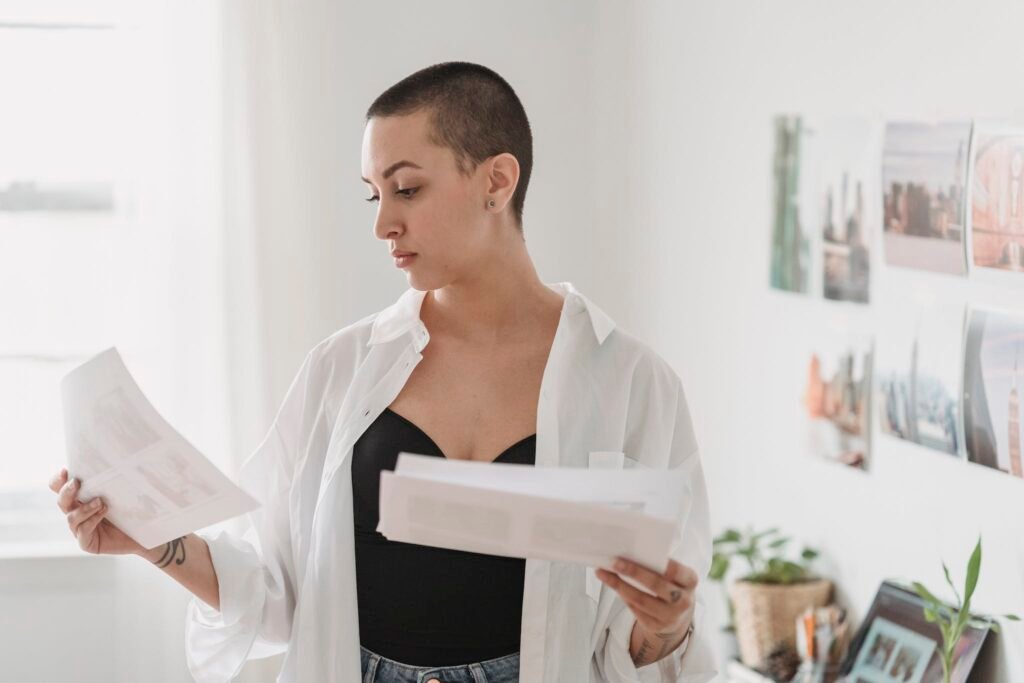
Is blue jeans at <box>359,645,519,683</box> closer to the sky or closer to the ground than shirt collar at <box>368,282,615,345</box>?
closer to the ground

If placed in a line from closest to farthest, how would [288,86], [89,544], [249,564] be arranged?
[89,544] < [249,564] < [288,86]

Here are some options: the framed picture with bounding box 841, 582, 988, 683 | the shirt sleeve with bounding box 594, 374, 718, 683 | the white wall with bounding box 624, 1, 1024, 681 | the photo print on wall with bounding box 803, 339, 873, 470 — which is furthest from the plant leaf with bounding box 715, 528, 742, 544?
the shirt sleeve with bounding box 594, 374, 718, 683

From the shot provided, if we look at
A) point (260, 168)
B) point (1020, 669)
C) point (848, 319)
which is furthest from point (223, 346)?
point (1020, 669)

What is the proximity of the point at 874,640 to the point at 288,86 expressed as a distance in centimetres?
190

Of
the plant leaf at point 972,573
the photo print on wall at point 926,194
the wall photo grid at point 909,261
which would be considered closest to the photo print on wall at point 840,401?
the wall photo grid at point 909,261

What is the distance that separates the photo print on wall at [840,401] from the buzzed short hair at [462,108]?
1.15 metres

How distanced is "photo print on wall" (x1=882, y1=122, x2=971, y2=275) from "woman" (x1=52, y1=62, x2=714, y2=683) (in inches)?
31.1

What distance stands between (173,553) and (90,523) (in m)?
0.12

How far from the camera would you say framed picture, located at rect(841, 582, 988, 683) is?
7.13 ft

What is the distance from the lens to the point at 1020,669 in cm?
207

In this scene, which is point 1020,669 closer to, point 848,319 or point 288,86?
point 848,319

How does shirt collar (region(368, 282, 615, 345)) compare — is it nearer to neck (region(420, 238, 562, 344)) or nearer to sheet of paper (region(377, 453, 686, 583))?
neck (region(420, 238, 562, 344))

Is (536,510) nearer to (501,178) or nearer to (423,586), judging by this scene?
(423,586)

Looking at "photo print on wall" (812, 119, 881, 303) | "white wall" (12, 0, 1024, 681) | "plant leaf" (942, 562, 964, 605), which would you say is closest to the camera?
"plant leaf" (942, 562, 964, 605)
